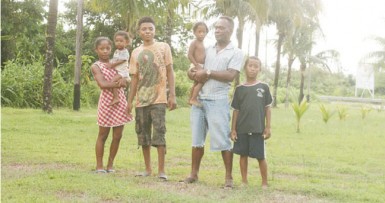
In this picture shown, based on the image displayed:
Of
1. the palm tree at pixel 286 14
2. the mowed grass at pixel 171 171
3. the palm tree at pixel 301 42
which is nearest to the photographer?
the mowed grass at pixel 171 171

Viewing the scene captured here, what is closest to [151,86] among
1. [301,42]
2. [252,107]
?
[252,107]

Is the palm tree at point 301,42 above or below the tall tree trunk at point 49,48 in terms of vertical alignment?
above

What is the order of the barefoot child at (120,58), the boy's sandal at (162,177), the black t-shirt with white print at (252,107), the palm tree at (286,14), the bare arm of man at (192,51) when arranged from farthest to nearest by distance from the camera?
1. the palm tree at (286,14)
2. the barefoot child at (120,58)
3. the boy's sandal at (162,177)
4. the bare arm of man at (192,51)
5. the black t-shirt with white print at (252,107)

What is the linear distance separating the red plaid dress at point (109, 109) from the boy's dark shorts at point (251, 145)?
4.27 ft

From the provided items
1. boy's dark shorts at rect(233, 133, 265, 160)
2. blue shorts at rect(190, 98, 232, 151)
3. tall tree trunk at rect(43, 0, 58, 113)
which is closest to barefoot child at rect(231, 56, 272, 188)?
boy's dark shorts at rect(233, 133, 265, 160)

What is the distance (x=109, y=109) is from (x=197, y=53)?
3.91 feet

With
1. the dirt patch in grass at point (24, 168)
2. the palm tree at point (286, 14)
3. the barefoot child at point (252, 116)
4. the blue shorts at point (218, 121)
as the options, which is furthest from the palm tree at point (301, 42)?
the blue shorts at point (218, 121)

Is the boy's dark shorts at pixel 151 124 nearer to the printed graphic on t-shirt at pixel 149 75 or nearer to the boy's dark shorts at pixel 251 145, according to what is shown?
the printed graphic on t-shirt at pixel 149 75

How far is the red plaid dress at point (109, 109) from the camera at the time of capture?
6.14 m

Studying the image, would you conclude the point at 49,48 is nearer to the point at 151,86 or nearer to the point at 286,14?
the point at 151,86

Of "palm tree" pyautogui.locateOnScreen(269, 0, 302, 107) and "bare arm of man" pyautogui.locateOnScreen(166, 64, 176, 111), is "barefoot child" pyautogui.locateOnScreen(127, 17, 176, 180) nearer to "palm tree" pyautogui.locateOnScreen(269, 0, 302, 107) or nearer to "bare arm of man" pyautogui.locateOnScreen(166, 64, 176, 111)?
"bare arm of man" pyautogui.locateOnScreen(166, 64, 176, 111)

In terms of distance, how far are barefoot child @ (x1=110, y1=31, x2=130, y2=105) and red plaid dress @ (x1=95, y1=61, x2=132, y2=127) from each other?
6cm

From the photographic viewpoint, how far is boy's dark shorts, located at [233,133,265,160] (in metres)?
5.68

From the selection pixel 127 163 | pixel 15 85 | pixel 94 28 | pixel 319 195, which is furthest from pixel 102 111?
pixel 94 28
